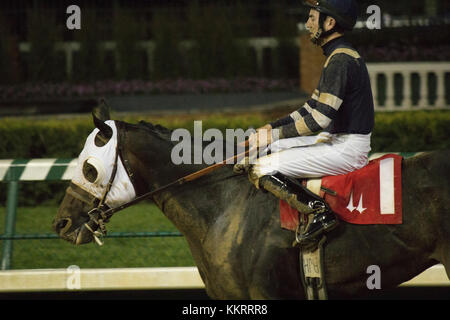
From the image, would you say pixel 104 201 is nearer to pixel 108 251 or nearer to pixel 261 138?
pixel 261 138

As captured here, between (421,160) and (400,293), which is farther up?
(421,160)

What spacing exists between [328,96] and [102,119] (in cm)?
134

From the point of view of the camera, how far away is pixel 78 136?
9.09m

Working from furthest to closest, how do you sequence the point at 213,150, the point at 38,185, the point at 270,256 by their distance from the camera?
the point at 38,185 < the point at 213,150 < the point at 270,256

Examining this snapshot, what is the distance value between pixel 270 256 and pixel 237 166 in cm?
56

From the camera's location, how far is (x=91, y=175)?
4070 millimetres

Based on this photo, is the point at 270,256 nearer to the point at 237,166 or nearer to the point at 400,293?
the point at 237,166

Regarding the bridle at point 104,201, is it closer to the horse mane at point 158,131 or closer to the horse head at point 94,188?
the horse head at point 94,188

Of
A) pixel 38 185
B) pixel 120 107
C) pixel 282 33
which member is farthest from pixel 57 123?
pixel 282 33

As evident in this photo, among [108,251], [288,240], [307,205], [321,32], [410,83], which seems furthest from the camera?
[410,83]

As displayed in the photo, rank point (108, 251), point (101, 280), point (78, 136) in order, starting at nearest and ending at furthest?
1. point (101, 280)
2. point (108, 251)
3. point (78, 136)

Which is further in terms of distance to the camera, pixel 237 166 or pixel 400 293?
pixel 400 293

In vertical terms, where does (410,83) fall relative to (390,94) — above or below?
above
